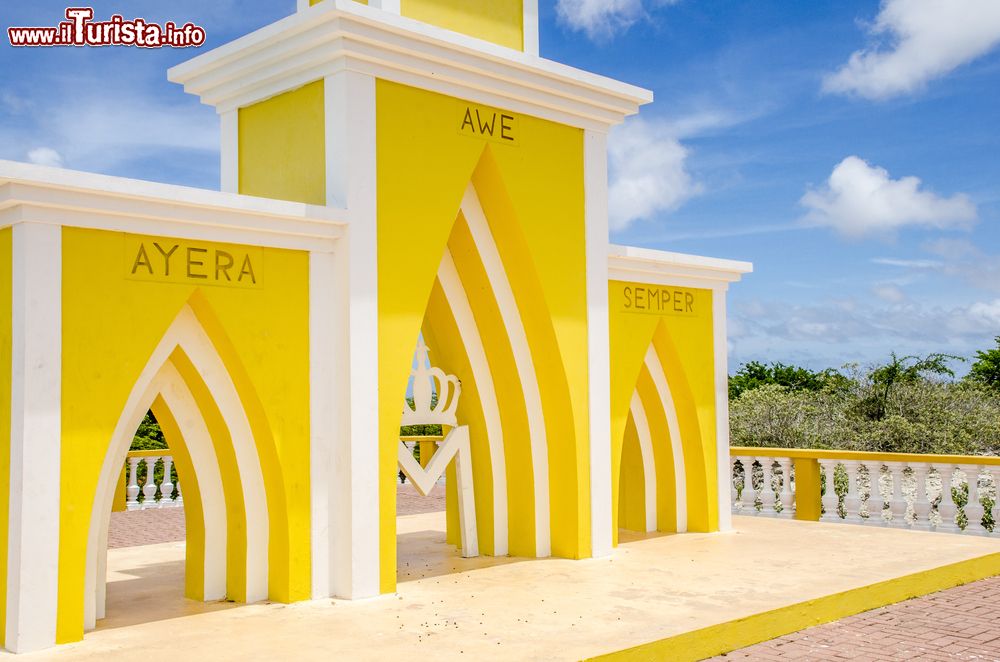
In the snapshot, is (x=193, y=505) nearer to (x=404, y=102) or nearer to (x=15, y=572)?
(x=15, y=572)

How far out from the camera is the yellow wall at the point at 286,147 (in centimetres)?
804

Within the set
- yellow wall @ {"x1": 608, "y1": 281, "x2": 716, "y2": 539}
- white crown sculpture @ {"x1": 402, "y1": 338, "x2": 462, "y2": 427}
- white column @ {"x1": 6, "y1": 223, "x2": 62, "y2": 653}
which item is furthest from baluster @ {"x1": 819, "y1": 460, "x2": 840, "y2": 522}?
white column @ {"x1": 6, "y1": 223, "x2": 62, "y2": 653}

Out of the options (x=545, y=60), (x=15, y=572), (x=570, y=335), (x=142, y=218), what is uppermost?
(x=545, y=60)

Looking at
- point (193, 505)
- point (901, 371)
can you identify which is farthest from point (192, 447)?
point (901, 371)

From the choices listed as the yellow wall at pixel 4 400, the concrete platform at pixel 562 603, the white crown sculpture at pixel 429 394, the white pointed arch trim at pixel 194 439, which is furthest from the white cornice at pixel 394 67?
the concrete platform at pixel 562 603

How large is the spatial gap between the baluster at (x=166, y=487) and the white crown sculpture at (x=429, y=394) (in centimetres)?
625

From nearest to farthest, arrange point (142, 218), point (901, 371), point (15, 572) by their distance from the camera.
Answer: point (15, 572) → point (142, 218) → point (901, 371)

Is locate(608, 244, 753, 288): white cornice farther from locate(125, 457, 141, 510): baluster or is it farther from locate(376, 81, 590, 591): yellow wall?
locate(125, 457, 141, 510): baluster

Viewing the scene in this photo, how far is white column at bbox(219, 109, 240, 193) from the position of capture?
8.92m

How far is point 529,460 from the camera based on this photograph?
9445 millimetres

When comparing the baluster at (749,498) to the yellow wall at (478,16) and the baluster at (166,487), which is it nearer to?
the yellow wall at (478,16)

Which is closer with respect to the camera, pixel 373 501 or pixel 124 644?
pixel 124 644

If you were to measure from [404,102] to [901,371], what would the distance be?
51.2 ft

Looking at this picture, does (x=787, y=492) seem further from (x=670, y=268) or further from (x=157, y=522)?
(x=157, y=522)
